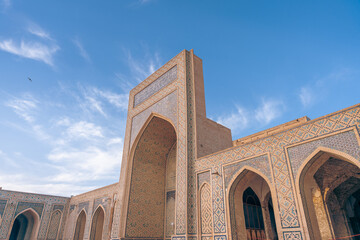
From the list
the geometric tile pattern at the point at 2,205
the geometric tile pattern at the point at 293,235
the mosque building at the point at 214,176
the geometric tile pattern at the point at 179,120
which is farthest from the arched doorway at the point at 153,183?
the geometric tile pattern at the point at 2,205

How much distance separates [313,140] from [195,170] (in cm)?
322

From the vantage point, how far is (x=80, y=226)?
13.6 meters

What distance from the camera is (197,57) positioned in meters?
9.03

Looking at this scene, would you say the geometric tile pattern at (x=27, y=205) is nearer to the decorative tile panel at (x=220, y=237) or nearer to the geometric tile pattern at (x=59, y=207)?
the geometric tile pattern at (x=59, y=207)

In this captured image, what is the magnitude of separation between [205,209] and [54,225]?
11.8 m

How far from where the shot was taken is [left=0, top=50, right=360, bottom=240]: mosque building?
15.1 ft

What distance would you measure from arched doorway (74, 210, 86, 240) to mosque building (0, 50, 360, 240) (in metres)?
0.21

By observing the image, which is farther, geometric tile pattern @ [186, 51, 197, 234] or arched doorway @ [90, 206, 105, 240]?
arched doorway @ [90, 206, 105, 240]

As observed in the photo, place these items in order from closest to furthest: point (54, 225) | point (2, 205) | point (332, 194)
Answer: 1. point (332, 194)
2. point (2, 205)
3. point (54, 225)

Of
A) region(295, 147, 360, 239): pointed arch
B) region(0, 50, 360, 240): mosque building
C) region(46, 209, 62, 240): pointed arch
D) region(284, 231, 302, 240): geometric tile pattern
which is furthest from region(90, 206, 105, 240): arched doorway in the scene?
region(284, 231, 302, 240): geometric tile pattern

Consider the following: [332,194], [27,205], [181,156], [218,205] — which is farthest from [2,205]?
[332,194]

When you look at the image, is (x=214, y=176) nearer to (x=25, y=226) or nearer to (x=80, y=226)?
(x=80, y=226)

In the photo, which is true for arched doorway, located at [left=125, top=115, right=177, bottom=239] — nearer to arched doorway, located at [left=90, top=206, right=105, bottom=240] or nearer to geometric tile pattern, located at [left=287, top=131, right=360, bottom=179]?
arched doorway, located at [left=90, top=206, right=105, bottom=240]

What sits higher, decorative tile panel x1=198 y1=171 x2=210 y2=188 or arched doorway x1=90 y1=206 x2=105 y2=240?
decorative tile panel x1=198 y1=171 x2=210 y2=188
